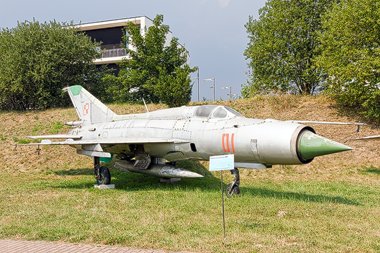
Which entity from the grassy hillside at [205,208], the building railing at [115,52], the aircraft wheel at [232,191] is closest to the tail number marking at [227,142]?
the aircraft wheel at [232,191]

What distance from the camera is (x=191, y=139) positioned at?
1088cm

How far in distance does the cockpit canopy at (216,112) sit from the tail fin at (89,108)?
5619 millimetres

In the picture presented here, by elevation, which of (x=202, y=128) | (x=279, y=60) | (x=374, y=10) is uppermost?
(x=374, y=10)

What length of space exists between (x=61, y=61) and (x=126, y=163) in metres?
17.6

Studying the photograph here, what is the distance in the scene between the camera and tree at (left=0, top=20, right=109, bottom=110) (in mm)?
26289

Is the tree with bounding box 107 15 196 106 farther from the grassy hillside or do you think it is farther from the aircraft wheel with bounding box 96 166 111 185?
the aircraft wheel with bounding box 96 166 111 185

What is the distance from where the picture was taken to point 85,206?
9.22 m

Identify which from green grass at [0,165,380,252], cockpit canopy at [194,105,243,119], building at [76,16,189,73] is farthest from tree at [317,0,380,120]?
building at [76,16,189,73]

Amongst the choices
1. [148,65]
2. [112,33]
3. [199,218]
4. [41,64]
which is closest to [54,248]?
[199,218]

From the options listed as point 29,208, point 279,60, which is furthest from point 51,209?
point 279,60

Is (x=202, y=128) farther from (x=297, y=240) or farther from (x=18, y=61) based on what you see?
(x=18, y=61)

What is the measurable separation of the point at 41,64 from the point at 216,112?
20.9 metres

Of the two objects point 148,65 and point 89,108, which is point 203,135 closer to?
point 89,108

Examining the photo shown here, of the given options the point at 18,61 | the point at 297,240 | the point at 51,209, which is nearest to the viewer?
the point at 297,240
